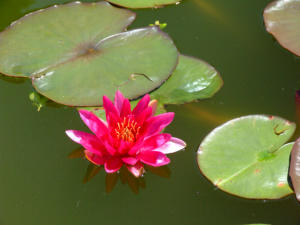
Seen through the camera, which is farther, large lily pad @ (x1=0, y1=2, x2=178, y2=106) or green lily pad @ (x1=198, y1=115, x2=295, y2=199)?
large lily pad @ (x1=0, y1=2, x2=178, y2=106)

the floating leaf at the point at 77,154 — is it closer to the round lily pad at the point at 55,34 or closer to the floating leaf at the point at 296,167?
the round lily pad at the point at 55,34

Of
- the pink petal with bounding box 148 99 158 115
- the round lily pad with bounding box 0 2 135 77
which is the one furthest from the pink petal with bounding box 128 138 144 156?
the round lily pad with bounding box 0 2 135 77

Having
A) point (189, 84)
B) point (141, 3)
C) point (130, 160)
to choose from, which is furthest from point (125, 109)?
point (141, 3)

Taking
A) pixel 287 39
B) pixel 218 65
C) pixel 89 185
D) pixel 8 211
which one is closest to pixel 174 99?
pixel 218 65

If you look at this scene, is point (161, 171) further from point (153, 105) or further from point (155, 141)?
point (153, 105)

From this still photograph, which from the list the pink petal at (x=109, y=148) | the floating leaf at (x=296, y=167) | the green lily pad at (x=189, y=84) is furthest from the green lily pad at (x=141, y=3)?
the floating leaf at (x=296, y=167)

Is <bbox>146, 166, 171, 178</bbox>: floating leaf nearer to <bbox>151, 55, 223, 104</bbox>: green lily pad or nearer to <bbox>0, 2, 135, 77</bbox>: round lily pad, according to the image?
<bbox>151, 55, 223, 104</bbox>: green lily pad
